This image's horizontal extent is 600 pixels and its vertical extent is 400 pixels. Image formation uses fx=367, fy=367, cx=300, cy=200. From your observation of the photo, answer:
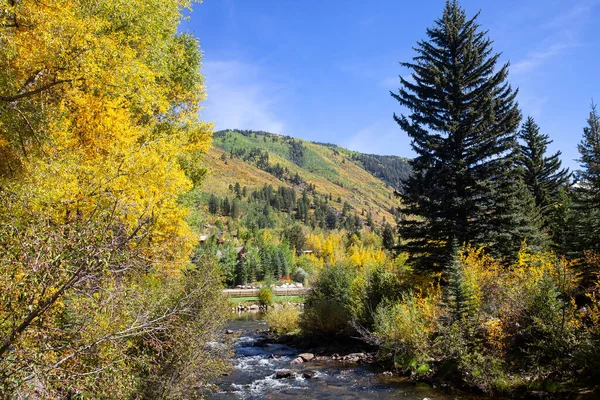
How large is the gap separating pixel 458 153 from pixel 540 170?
22.3m

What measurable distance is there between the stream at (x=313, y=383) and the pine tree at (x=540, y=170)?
2887cm

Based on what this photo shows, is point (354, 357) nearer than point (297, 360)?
Yes

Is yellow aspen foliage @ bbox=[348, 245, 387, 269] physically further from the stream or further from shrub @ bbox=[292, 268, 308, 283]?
shrub @ bbox=[292, 268, 308, 283]

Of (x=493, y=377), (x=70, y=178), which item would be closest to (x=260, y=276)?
(x=493, y=377)

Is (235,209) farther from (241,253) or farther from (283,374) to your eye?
(283,374)

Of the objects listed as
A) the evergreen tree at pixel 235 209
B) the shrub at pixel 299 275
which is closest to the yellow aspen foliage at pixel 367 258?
the shrub at pixel 299 275

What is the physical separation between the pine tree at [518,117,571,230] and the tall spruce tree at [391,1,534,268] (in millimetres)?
17647

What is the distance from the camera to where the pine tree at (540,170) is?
38156 mm

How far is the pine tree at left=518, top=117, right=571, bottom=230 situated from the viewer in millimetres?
38156

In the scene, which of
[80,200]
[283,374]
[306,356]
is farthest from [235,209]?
[80,200]

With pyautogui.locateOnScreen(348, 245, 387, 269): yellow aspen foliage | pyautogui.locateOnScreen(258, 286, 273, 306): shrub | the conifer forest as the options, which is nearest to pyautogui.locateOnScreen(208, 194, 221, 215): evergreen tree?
pyautogui.locateOnScreen(348, 245, 387, 269): yellow aspen foliage

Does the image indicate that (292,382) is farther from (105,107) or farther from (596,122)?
(596,122)

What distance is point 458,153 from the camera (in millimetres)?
22922

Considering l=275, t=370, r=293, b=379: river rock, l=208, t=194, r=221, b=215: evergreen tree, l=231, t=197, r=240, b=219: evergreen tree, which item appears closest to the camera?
l=275, t=370, r=293, b=379: river rock
